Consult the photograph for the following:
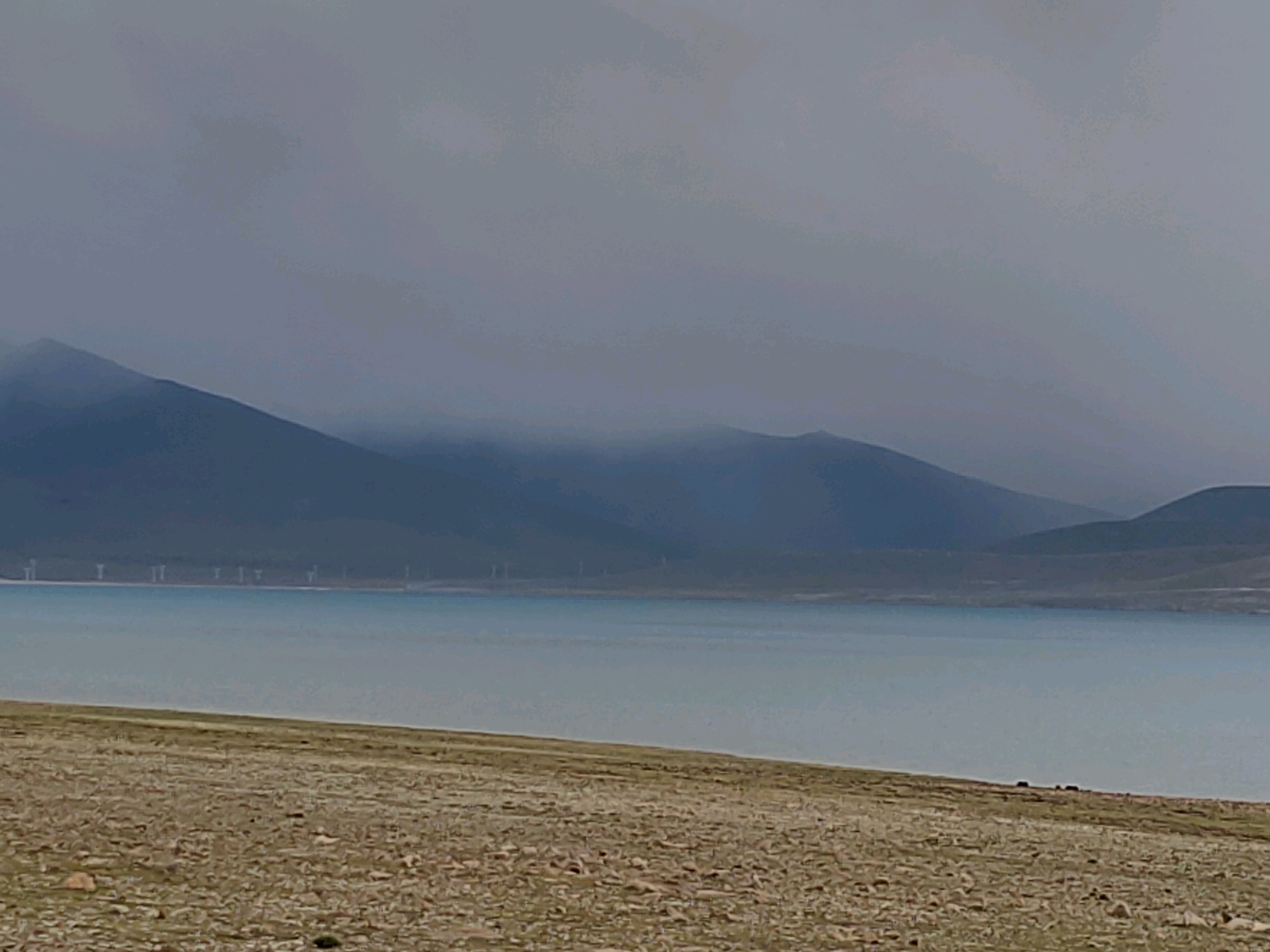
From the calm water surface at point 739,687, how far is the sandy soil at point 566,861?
54.9 ft

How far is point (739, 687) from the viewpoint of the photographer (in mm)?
61938

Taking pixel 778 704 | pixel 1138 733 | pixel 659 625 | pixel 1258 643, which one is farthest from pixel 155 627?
pixel 1258 643

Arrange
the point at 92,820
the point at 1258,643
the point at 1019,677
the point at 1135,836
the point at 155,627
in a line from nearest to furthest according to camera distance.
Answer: the point at 92,820 → the point at 1135,836 → the point at 1019,677 → the point at 155,627 → the point at 1258,643

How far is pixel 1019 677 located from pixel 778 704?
26.6 metres

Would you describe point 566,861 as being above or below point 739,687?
below

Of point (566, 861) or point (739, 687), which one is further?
point (739, 687)

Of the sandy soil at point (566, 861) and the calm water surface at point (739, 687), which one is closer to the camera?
the sandy soil at point (566, 861)

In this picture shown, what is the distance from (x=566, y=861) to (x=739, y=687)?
50.4 meters

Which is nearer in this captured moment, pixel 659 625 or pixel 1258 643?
pixel 1258 643

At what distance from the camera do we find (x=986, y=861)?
1356 centimetres

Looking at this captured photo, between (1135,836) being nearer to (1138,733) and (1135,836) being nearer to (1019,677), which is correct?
(1138,733)

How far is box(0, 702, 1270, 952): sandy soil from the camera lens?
9.47 m

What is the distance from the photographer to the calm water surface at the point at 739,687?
39844 millimetres

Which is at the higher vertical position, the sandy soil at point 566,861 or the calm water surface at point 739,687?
the calm water surface at point 739,687
